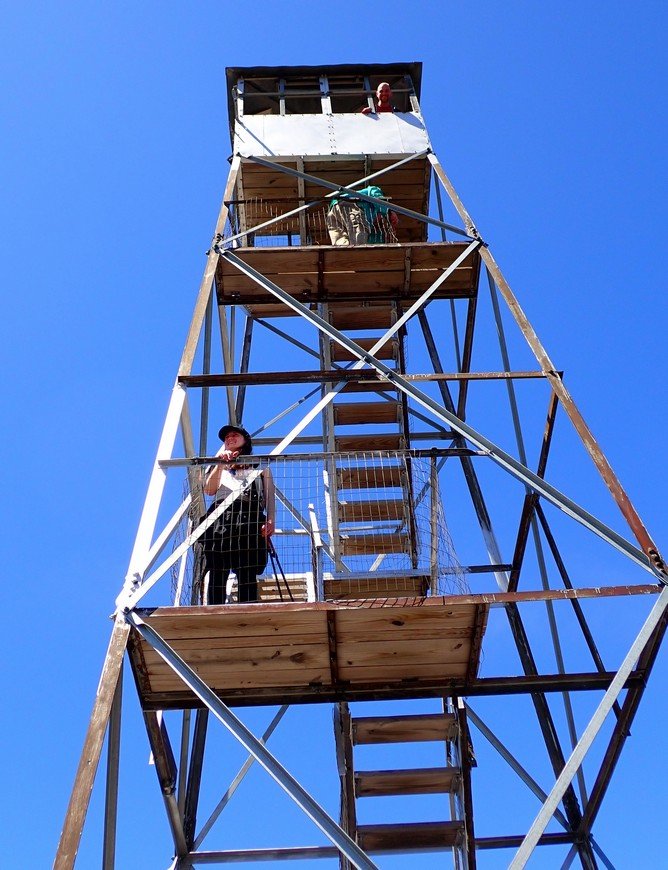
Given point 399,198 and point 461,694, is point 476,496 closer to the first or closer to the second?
point 461,694

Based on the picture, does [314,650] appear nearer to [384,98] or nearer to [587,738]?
[587,738]

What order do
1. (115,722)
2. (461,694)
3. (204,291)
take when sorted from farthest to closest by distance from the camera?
(204,291), (461,694), (115,722)

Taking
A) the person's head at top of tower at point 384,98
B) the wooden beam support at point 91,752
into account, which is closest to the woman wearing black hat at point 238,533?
the wooden beam support at point 91,752

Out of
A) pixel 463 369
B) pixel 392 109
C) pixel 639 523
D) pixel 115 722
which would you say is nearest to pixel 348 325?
pixel 463 369

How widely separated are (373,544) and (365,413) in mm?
1822

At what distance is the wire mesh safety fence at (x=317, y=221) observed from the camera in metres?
11.4

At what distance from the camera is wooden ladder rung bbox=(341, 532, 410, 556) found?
32.4ft

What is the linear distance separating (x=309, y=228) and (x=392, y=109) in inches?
93.7

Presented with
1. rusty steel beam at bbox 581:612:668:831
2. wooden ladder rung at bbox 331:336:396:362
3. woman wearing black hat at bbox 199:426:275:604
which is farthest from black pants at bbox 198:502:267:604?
wooden ladder rung at bbox 331:336:396:362

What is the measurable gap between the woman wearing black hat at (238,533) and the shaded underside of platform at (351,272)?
10.8ft

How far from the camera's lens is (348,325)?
1173 centimetres

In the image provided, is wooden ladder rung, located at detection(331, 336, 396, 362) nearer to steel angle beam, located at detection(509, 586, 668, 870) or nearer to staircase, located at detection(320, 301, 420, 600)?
staircase, located at detection(320, 301, 420, 600)

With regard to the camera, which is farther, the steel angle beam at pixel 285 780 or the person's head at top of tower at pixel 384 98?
the person's head at top of tower at pixel 384 98

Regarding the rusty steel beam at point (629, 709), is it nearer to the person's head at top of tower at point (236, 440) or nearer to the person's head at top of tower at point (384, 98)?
the person's head at top of tower at point (236, 440)
